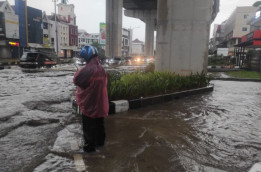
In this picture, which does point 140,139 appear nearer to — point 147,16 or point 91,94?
point 91,94

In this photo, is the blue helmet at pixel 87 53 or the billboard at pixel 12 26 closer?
the blue helmet at pixel 87 53

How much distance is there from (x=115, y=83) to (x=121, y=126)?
2298 mm

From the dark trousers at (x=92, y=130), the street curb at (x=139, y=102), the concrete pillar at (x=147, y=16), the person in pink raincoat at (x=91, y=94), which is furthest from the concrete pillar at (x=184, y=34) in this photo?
the concrete pillar at (x=147, y=16)

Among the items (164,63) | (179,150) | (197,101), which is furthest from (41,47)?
(179,150)

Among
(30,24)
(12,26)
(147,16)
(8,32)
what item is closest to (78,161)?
(8,32)

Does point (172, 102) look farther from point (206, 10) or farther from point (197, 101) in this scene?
point (206, 10)

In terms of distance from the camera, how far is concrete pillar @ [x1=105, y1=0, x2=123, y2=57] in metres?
37.7

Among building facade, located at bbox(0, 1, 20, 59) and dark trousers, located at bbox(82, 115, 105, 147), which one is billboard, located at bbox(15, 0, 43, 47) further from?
dark trousers, located at bbox(82, 115, 105, 147)

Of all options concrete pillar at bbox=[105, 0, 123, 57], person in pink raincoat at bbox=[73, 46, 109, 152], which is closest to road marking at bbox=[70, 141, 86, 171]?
person in pink raincoat at bbox=[73, 46, 109, 152]

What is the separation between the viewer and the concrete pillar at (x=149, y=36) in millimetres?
51513

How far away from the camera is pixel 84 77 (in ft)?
12.5

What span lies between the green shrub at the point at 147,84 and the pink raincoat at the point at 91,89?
2.99 m

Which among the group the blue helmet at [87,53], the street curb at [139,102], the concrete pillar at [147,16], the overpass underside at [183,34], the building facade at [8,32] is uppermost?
the concrete pillar at [147,16]

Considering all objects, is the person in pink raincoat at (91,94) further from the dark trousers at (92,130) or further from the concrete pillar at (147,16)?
the concrete pillar at (147,16)
